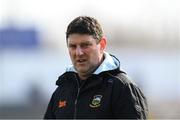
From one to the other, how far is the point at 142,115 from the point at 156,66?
19866 millimetres

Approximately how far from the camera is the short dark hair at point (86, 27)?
5.29m

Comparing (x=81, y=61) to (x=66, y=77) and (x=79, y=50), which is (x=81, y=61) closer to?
(x=79, y=50)

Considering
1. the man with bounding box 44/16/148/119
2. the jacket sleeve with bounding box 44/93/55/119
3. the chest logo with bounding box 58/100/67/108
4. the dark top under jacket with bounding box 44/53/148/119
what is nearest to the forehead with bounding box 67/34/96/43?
the man with bounding box 44/16/148/119

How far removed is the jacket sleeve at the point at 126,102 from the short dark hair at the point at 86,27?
36 centimetres

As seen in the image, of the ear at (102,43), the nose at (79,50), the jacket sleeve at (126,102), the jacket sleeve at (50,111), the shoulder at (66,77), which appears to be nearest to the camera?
the jacket sleeve at (126,102)

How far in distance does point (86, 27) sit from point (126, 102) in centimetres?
57

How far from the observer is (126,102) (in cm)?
514

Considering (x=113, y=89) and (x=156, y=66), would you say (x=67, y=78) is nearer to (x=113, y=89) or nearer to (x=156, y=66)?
(x=113, y=89)

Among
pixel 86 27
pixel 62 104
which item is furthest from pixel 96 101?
pixel 86 27

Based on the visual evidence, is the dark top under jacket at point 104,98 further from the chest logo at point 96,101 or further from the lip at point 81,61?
the lip at point 81,61

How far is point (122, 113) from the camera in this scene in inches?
203

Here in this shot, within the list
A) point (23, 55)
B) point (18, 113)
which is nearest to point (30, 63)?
point (23, 55)

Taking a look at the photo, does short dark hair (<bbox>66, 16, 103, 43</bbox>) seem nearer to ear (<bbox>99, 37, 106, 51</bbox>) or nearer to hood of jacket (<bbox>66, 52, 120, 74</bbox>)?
ear (<bbox>99, 37, 106, 51</bbox>)

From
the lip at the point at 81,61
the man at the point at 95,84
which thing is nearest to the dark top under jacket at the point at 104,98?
the man at the point at 95,84
